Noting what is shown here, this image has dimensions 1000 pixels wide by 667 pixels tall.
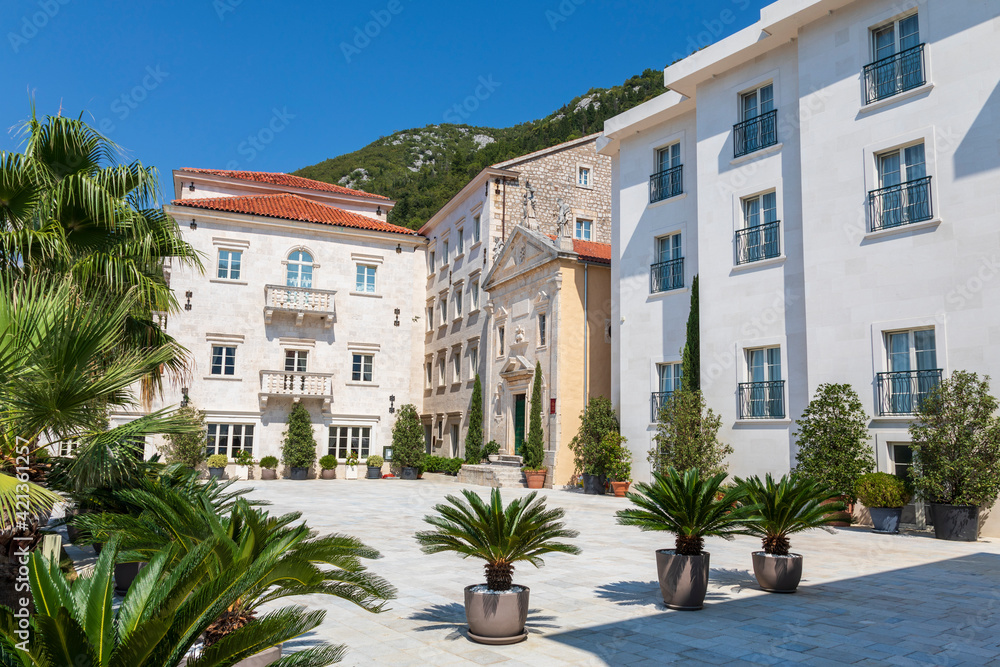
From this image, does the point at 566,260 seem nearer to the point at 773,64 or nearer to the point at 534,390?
the point at 534,390

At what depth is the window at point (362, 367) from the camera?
114 feet

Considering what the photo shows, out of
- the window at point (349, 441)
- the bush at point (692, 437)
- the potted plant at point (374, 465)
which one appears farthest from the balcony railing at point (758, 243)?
the window at point (349, 441)

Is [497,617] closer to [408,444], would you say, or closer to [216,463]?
[216,463]

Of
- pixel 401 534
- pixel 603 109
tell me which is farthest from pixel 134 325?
pixel 603 109

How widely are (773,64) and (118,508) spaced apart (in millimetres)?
18912

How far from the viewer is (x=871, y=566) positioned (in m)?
10.8

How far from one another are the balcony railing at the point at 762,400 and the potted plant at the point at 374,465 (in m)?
18.4

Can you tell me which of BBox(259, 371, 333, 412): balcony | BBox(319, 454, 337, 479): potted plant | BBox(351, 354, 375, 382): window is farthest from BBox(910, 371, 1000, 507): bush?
BBox(351, 354, 375, 382): window

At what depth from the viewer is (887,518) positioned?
49.0 feet

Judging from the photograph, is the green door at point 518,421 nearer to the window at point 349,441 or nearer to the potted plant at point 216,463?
the window at point 349,441

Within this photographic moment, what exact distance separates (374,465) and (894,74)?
2489 cm

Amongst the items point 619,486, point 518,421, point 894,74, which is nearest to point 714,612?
point 894,74

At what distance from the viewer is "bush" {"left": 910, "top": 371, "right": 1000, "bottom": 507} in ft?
45.1

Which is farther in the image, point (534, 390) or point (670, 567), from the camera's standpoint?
point (534, 390)
